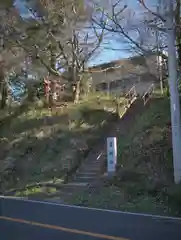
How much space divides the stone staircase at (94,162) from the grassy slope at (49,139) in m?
0.68

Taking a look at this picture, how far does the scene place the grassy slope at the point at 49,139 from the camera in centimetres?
2048

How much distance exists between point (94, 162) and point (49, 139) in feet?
15.3

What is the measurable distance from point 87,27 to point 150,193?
14808mm

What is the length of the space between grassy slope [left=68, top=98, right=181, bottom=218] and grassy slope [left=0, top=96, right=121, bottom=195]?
3.19 meters

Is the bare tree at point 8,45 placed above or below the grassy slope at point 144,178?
above

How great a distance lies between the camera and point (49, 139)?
77.3ft

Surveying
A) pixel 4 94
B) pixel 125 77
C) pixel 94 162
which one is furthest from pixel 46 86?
pixel 94 162

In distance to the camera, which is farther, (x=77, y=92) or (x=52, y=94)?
(x=52, y=94)

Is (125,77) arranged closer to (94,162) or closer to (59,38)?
(59,38)

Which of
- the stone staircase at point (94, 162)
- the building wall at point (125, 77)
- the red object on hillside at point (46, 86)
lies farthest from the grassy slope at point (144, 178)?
the red object on hillside at point (46, 86)

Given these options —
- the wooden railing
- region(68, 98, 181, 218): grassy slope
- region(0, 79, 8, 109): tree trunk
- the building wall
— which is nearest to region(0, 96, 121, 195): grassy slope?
the wooden railing

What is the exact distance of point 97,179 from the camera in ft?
56.7

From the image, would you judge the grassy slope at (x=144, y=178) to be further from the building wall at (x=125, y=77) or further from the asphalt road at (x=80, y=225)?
the building wall at (x=125, y=77)

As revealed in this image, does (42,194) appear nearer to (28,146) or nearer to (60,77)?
(28,146)
